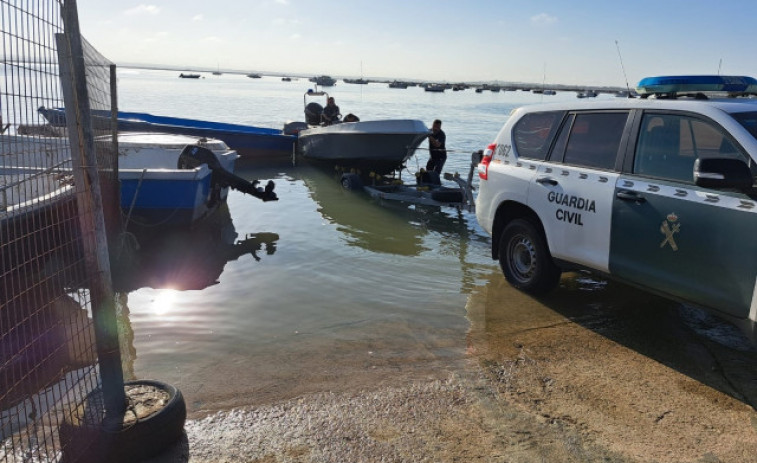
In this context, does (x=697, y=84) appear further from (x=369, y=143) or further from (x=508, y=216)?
(x=369, y=143)

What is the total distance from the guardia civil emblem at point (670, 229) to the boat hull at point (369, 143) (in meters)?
10.1

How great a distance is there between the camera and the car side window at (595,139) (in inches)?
203

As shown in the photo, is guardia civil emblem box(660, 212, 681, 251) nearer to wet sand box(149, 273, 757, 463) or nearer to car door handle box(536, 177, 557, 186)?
wet sand box(149, 273, 757, 463)

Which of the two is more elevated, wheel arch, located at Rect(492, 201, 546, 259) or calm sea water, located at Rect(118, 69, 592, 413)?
wheel arch, located at Rect(492, 201, 546, 259)

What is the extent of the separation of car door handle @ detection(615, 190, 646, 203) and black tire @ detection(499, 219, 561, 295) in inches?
46.4

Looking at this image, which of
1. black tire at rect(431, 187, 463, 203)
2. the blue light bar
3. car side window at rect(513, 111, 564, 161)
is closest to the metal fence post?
car side window at rect(513, 111, 564, 161)

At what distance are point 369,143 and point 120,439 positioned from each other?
12.5 metres

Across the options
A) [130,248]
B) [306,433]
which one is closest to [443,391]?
[306,433]

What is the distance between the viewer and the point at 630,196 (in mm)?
4738

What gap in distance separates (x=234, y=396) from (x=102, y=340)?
1168mm

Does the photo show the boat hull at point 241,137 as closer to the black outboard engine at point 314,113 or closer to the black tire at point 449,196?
the black outboard engine at point 314,113

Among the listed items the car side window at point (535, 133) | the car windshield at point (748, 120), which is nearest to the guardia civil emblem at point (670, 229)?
the car windshield at point (748, 120)

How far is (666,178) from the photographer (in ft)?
15.1

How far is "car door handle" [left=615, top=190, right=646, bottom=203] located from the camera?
4672 millimetres
